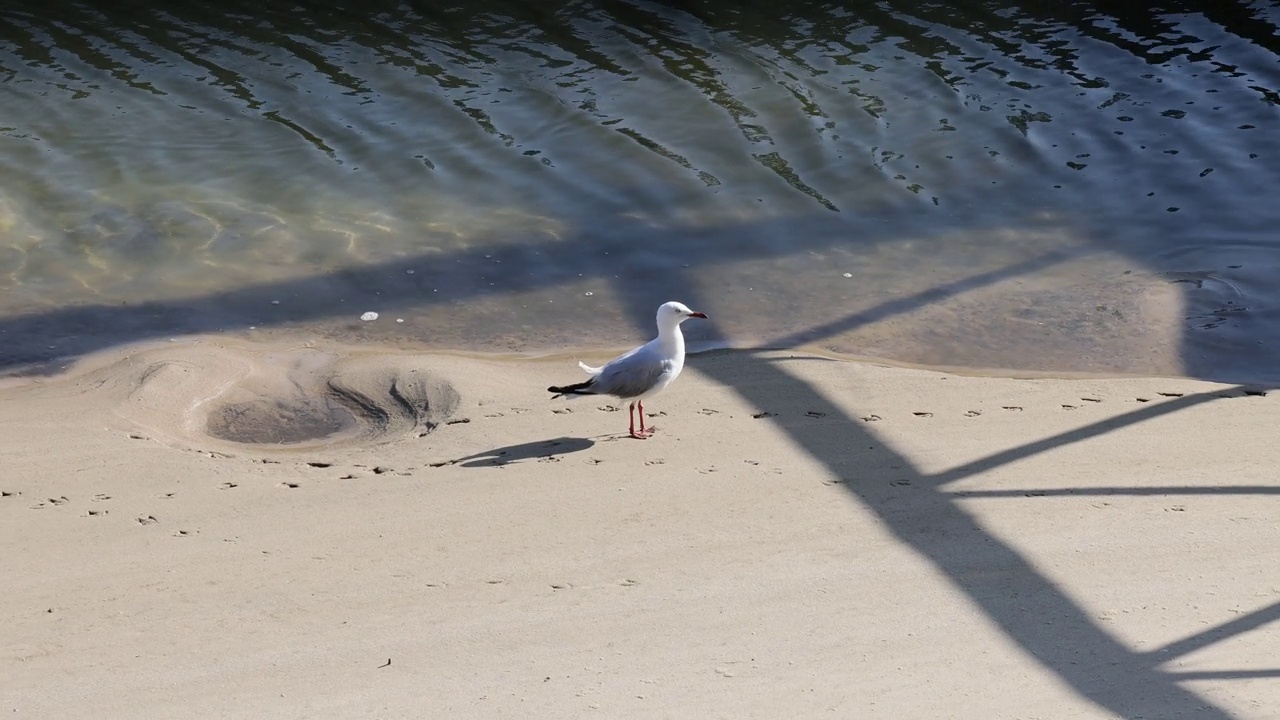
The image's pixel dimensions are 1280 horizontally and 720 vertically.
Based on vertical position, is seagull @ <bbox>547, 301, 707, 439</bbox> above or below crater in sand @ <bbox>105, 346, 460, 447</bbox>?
above

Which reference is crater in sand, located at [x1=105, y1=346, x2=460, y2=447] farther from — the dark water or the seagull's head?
the seagull's head

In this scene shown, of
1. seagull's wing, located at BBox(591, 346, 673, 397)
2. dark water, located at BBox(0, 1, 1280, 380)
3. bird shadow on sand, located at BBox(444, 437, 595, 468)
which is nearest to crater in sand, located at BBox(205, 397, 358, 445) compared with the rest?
bird shadow on sand, located at BBox(444, 437, 595, 468)

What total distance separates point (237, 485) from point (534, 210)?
4.01 m

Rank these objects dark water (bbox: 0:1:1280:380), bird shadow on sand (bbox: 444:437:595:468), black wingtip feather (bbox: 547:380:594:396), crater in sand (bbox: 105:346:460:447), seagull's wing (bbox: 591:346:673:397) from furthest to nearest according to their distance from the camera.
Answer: dark water (bbox: 0:1:1280:380) < crater in sand (bbox: 105:346:460:447) < black wingtip feather (bbox: 547:380:594:396) < seagull's wing (bbox: 591:346:673:397) < bird shadow on sand (bbox: 444:437:595:468)

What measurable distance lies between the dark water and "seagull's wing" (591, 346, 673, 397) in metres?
1.47

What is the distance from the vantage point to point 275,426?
240 inches

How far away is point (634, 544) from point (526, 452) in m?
1.00

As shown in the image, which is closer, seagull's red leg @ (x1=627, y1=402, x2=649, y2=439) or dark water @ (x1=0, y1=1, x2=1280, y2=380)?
seagull's red leg @ (x1=627, y1=402, x2=649, y2=439)

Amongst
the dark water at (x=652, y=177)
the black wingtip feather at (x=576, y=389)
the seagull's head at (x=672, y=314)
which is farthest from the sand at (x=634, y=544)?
the dark water at (x=652, y=177)

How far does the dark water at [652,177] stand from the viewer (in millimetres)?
7496

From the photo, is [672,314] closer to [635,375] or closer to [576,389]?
[635,375]

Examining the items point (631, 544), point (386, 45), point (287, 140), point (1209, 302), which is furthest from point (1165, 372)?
point (386, 45)

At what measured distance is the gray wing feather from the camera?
5746mm

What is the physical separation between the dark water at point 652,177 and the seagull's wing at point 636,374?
147cm
